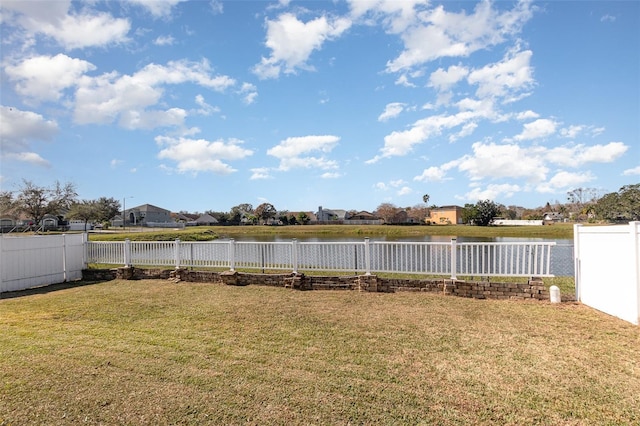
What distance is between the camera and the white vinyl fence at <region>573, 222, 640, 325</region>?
479 centimetres

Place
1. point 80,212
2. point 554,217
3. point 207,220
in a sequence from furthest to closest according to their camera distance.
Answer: point 207,220, point 554,217, point 80,212

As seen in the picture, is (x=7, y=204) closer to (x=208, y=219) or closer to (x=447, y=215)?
(x=208, y=219)

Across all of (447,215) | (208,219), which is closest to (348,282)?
(447,215)

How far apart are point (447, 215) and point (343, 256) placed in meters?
73.8

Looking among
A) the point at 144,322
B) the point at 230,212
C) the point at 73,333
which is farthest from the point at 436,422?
the point at 230,212

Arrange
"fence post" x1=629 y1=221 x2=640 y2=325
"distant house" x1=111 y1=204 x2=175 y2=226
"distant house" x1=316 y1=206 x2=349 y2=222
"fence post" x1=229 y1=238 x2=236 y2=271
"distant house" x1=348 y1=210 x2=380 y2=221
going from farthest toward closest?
1. "distant house" x1=316 y1=206 x2=349 y2=222
2. "distant house" x1=348 y1=210 x2=380 y2=221
3. "distant house" x1=111 y1=204 x2=175 y2=226
4. "fence post" x1=229 y1=238 x2=236 y2=271
5. "fence post" x1=629 y1=221 x2=640 y2=325

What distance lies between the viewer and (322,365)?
3.59 meters

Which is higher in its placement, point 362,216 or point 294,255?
point 362,216

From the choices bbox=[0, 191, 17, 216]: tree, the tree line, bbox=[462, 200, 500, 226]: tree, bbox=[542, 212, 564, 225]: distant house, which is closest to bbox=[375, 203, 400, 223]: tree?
the tree line

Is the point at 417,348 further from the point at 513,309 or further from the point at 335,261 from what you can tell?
the point at 335,261

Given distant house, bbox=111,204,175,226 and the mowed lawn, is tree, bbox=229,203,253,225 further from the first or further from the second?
the mowed lawn

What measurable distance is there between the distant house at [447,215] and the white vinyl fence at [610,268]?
68721 mm

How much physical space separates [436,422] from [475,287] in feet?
15.3

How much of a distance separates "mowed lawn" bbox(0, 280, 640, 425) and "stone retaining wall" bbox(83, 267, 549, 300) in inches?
17.2
